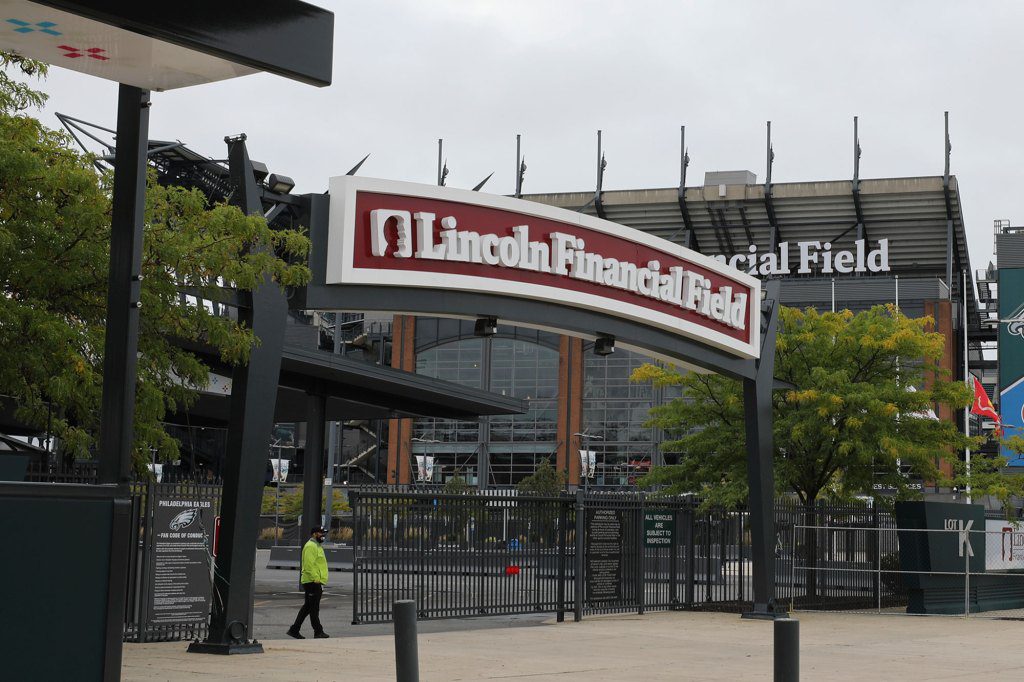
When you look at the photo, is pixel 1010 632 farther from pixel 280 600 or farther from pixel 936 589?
pixel 280 600

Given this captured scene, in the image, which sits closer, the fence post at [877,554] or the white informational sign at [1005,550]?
the fence post at [877,554]

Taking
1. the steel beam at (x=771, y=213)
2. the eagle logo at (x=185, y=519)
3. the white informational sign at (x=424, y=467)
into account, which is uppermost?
the steel beam at (x=771, y=213)

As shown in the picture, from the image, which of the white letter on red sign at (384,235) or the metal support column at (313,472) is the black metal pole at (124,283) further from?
the metal support column at (313,472)

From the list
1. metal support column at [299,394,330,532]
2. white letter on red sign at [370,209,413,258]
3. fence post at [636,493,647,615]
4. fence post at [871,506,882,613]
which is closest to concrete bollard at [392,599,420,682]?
white letter on red sign at [370,209,413,258]

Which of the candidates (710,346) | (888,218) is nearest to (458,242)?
(710,346)

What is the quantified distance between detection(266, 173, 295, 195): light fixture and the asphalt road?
681cm

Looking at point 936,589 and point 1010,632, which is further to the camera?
point 936,589

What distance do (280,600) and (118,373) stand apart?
63.9ft

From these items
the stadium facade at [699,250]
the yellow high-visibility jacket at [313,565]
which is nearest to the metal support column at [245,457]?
the yellow high-visibility jacket at [313,565]

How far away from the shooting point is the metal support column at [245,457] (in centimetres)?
1443

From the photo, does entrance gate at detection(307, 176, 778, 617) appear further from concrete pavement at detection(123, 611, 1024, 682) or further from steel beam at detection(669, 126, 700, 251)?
steel beam at detection(669, 126, 700, 251)

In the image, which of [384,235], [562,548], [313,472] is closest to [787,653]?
[384,235]

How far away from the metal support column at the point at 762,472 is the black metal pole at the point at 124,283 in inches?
617

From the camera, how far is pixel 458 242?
1636 cm
